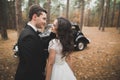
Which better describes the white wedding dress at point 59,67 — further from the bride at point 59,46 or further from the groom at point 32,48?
the groom at point 32,48

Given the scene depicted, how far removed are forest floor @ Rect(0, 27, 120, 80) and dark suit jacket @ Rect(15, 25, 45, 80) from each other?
2.34 metres

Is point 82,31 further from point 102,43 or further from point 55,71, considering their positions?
point 55,71

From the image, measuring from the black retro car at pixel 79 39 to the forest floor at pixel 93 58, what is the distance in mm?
143

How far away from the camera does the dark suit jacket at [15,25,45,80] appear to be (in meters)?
2.01

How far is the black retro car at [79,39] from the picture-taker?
19.5 ft

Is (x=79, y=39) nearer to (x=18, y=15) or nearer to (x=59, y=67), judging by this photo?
(x=18, y=15)

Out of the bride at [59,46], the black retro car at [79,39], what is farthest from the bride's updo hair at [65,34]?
the black retro car at [79,39]

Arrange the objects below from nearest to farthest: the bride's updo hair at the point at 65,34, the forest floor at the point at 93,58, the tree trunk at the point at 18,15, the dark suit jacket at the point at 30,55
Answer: the dark suit jacket at the point at 30,55
the bride's updo hair at the point at 65,34
the tree trunk at the point at 18,15
the forest floor at the point at 93,58

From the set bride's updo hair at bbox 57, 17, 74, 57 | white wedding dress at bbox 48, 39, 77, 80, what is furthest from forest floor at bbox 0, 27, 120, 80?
bride's updo hair at bbox 57, 17, 74, 57

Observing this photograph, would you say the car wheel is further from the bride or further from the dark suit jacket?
the dark suit jacket

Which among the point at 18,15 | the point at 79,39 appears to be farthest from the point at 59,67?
the point at 79,39

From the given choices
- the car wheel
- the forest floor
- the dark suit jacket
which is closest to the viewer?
the dark suit jacket

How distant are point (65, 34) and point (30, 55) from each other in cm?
58

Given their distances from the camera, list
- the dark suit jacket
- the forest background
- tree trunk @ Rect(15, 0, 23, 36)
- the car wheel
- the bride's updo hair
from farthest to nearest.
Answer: the car wheel < the forest background < tree trunk @ Rect(15, 0, 23, 36) < the bride's updo hair < the dark suit jacket
